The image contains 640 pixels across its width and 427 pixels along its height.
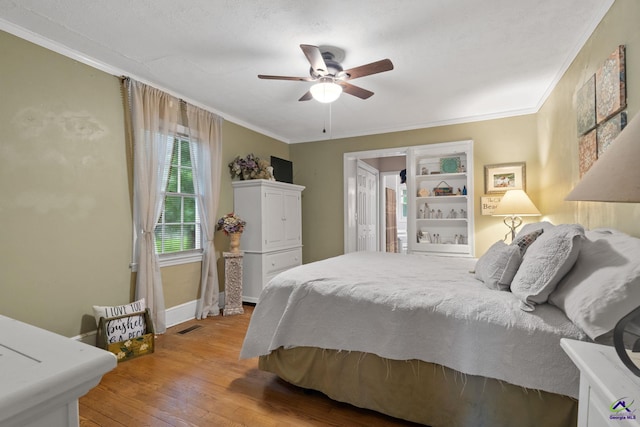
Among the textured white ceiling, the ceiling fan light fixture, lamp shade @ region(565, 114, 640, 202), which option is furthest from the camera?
the ceiling fan light fixture

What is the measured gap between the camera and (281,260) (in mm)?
4488

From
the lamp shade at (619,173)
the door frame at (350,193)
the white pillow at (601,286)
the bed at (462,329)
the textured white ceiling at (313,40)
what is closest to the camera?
the lamp shade at (619,173)

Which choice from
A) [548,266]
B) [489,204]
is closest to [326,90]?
[548,266]

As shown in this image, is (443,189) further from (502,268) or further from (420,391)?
(420,391)

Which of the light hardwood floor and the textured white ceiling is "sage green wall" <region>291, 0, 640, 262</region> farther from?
the light hardwood floor

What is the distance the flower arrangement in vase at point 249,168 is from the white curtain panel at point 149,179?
1069 mm

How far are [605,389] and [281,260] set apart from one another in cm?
395

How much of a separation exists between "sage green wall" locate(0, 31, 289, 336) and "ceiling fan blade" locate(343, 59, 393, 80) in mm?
2148

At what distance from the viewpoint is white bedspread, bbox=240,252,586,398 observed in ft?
4.80

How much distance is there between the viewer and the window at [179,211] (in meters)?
3.41

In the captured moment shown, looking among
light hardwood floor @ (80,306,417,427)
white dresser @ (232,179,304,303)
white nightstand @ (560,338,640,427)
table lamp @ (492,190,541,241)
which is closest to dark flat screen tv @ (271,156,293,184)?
white dresser @ (232,179,304,303)

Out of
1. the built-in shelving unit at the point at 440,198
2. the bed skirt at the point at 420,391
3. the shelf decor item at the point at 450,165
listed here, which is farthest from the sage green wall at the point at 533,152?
the bed skirt at the point at 420,391

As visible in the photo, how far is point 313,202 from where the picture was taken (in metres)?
5.36

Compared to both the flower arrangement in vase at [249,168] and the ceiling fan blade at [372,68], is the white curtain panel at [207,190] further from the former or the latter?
the ceiling fan blade at [372,68]
